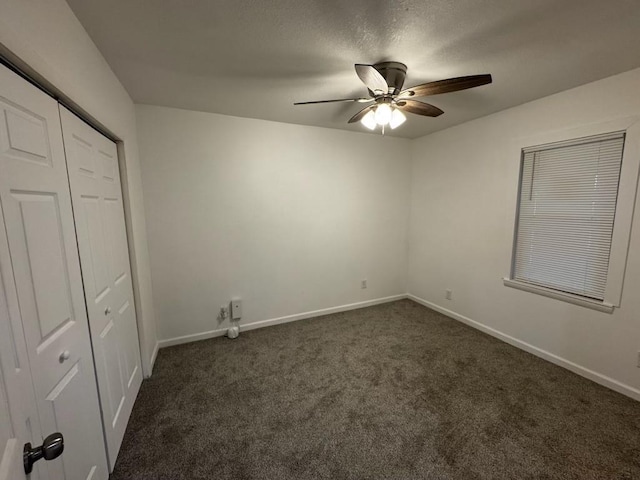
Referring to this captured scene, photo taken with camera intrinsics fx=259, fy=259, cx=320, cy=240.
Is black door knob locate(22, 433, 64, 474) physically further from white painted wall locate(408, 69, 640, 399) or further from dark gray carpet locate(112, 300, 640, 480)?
white painted wall locate(408, 69, 640, 399)

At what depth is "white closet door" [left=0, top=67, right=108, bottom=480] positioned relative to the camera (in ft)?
2.74

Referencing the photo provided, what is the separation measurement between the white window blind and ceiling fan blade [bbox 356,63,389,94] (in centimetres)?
184

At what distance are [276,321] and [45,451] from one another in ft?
8.75

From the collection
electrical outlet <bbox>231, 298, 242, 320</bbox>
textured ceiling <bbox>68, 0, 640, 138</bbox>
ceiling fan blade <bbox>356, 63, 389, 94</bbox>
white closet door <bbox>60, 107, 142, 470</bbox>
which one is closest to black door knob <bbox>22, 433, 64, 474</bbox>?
white closet door <bbox>60, 107, 142, 470</bbox>

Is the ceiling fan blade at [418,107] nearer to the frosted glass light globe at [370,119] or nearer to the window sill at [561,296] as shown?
the frosted glass light globe at [370,119]

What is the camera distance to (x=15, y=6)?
864 mm

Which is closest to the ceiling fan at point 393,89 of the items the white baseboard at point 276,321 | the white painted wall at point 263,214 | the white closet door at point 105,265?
the white painted wall at point 263,214

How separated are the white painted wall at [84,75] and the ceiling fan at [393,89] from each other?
47.4 inches

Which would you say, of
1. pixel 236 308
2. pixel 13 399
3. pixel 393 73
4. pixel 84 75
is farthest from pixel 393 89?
pixel 236 308

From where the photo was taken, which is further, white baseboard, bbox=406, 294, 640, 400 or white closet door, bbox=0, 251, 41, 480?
white baseboard, bbox=406, 294, 640, 400

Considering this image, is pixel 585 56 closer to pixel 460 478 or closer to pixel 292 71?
pixel 292 71

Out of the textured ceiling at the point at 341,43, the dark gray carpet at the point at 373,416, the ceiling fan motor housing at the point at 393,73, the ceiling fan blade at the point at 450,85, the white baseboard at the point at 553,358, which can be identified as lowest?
the dark gray carpet at the point at 373,416

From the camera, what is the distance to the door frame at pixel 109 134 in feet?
2.89

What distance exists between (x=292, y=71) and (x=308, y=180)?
1430 mm
